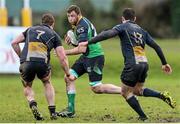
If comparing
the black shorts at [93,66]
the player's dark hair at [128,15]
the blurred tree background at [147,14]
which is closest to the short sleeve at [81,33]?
the black shorts at [93,66]

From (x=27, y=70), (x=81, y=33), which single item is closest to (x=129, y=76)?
(x=81, y=33)

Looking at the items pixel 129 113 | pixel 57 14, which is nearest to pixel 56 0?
pixel 57 14

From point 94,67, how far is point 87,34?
72 centimetres

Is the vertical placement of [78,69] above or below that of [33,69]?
below

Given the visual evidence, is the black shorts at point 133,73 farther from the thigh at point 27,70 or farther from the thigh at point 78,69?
the thigh at point 27,70

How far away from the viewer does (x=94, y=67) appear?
48.7 feet

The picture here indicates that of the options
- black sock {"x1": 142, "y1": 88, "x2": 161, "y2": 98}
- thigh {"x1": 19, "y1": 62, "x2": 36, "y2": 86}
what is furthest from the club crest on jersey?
black sock {"x1": 142, "y1": 88, "x2": 161, "y2": 98}

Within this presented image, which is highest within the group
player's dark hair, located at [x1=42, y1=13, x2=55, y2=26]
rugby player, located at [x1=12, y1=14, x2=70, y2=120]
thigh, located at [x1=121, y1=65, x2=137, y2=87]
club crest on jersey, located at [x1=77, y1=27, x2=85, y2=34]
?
player's dark hair, located at [x1=42, y1=13, x2=55, y2=26]

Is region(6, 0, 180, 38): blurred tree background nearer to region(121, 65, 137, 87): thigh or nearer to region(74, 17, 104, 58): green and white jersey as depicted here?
region(74, 17, 104, 58): green and white jersey

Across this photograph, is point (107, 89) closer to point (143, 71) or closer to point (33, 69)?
point (143, 71)

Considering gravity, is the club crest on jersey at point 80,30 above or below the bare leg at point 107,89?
above

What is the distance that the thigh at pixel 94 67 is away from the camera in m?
14.8

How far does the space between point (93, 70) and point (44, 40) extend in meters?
1.39

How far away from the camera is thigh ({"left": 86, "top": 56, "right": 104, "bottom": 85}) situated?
14836 millimetres
